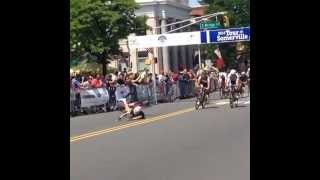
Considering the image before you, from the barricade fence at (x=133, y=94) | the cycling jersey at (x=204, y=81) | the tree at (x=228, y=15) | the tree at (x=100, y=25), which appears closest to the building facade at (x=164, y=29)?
the tree at (x=228, y=15)

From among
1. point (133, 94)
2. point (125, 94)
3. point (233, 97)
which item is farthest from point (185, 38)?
point (233, 97)

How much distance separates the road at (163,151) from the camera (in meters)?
8.77

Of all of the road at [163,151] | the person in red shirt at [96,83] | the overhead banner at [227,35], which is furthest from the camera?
the overhead banner at [227,35]

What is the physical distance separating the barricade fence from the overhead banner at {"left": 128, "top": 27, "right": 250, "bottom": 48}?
7.19 ft

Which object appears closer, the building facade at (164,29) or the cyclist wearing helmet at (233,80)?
the cyclist wearing helmet at (233,80)

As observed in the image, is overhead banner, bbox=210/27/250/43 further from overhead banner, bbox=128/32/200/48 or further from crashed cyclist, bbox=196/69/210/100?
crashed cyclist, bbox=196/69/210/100

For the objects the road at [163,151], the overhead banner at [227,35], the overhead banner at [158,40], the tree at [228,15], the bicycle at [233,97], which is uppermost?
the tree at [228,15]

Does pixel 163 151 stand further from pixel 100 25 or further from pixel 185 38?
pixel 100 25

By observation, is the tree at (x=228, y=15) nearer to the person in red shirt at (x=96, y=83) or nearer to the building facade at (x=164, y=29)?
the building facade at (x=164, y=29)

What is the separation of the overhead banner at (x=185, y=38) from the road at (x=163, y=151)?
1550cm

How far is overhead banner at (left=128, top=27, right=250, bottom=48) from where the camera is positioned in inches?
1365
